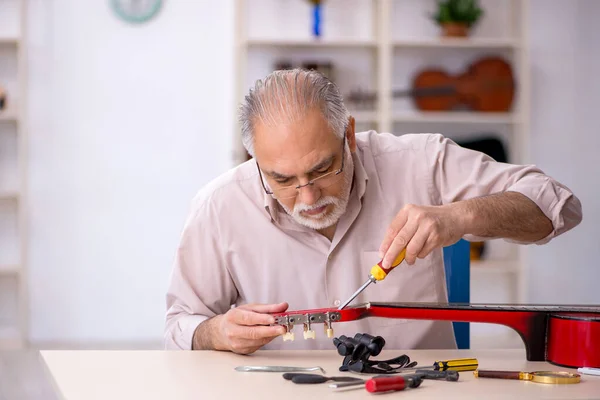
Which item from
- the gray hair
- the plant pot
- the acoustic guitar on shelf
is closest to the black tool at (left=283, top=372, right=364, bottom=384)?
the gray hair

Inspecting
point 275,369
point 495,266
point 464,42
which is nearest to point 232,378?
point 275,369

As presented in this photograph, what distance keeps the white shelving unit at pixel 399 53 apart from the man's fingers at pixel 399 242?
3.54 metres

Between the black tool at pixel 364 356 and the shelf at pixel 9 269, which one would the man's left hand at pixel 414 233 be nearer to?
the black tool at pixel 364 356

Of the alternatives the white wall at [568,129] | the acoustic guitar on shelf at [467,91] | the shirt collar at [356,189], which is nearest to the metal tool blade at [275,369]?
the shirt collar at [356,189]

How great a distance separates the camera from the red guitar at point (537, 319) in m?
1.71

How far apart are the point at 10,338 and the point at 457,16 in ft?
11.8

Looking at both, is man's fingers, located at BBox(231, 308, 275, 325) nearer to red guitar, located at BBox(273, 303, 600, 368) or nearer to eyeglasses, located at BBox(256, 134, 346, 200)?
red guitar, located at BBox(273, 303, 600, 368)

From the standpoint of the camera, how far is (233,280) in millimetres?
2236

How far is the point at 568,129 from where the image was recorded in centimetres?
568

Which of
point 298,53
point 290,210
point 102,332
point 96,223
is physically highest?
point 298,53

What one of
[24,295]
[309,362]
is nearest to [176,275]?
[309,362]

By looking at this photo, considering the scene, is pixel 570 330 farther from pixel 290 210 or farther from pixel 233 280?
pixel 233 280

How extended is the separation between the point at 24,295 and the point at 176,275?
3.37 meters

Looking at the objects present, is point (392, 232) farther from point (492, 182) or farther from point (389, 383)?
point (492, 182)
